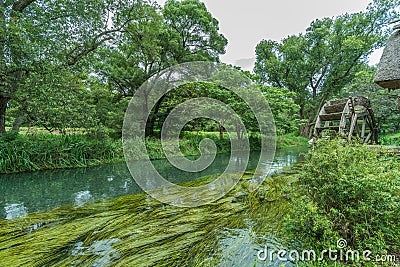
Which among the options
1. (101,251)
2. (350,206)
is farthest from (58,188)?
(350,206)

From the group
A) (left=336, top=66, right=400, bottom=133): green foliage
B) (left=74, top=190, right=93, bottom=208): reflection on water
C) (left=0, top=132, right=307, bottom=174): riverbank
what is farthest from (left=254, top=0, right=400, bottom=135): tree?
(left=74, top=190, right=93, bottom=208): reflection on water

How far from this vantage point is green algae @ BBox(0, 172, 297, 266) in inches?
75.8

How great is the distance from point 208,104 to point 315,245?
9055 millimetres

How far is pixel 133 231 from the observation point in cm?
248

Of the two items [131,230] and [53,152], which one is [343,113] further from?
[53,152]

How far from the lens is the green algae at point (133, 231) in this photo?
6.32 feet

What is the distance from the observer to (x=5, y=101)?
7.11 metres

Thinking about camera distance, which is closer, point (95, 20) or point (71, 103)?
point (71, 103)

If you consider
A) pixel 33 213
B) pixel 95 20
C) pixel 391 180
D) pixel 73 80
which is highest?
pixel 95 20

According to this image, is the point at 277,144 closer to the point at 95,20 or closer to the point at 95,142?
the point at 95,142

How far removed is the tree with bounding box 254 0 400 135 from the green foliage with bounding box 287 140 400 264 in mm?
17023

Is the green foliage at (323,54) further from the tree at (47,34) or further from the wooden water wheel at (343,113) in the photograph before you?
the tree at (47,34)

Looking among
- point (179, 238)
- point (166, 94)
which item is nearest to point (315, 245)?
point (179, 238)

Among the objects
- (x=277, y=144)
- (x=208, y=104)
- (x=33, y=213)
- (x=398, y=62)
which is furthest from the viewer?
(x=277, y=144)
